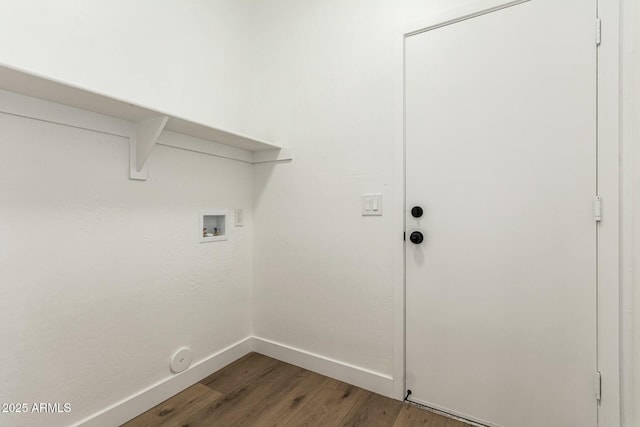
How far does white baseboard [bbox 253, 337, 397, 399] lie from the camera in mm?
1661

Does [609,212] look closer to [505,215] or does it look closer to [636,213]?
[636,213]

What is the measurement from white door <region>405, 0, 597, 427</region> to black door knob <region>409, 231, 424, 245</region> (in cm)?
3

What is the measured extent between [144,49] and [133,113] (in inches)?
17.9

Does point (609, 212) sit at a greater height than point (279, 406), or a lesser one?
greater

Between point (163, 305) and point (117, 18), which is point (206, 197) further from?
point (117, 18)

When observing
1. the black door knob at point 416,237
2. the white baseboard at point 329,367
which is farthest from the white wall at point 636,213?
the white baseboard at point 329,367

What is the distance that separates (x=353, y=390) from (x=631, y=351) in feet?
4.11

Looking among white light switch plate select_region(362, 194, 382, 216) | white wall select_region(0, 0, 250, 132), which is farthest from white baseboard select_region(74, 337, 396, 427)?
white wall select_region(0, 0, 250, 132)

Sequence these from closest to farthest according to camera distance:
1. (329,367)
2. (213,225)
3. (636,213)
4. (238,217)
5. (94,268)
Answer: (636,213) → (94,268) → (329,367) → (213,225) → (238,217)

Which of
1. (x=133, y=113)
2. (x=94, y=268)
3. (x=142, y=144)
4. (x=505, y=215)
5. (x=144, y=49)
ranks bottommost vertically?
(x=94, y=268)

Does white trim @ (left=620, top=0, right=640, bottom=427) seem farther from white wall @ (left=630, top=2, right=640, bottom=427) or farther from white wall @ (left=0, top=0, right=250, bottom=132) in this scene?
white wall @ (left=0, top=0, right=250, bottom=132)

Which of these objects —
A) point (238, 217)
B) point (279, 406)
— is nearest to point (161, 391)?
point (279, 406)

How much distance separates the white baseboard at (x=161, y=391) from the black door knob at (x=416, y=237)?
1398 millimetres

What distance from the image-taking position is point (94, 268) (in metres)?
1.34
